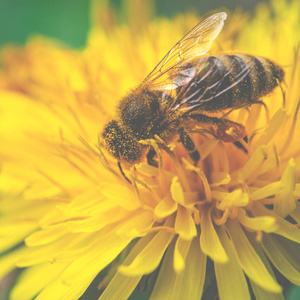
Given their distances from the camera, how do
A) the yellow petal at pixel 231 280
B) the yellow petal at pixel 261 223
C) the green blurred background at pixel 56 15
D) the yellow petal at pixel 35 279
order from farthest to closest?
the green blurred background at pixel 56 15 < the yellow petal at pixel 35 279 < the yellow petal at pixel 231 280 < the yellow petal at pixel 261 223

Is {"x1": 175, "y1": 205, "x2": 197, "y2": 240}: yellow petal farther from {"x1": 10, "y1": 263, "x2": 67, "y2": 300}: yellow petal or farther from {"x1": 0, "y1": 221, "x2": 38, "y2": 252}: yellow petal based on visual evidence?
{"x1": 0, "y1": 221, "x2": 38, "y2": 252}: yellow petal

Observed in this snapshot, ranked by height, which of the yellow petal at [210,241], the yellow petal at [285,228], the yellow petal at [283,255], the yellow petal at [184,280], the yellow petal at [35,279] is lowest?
the yellow petal at [283,255]

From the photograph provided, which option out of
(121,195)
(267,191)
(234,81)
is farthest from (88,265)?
(234,81)

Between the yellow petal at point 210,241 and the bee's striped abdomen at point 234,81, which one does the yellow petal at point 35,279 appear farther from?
the bee's striped abdomen at point 234,81

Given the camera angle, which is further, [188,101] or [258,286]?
[188,101]

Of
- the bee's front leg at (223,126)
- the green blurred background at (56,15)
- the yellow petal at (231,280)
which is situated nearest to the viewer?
the yellow petal at (231,280)

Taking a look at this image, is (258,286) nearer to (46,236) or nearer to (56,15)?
(46,236)

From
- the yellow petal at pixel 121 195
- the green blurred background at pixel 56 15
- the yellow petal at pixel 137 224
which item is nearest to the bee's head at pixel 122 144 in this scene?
the yellow petal at pixel 121 195

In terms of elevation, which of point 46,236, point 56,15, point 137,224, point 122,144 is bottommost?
point 137,224

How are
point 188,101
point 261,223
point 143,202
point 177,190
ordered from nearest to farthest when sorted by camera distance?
point 261,223 < point 177,190 < point 188,101 < point 143,202
